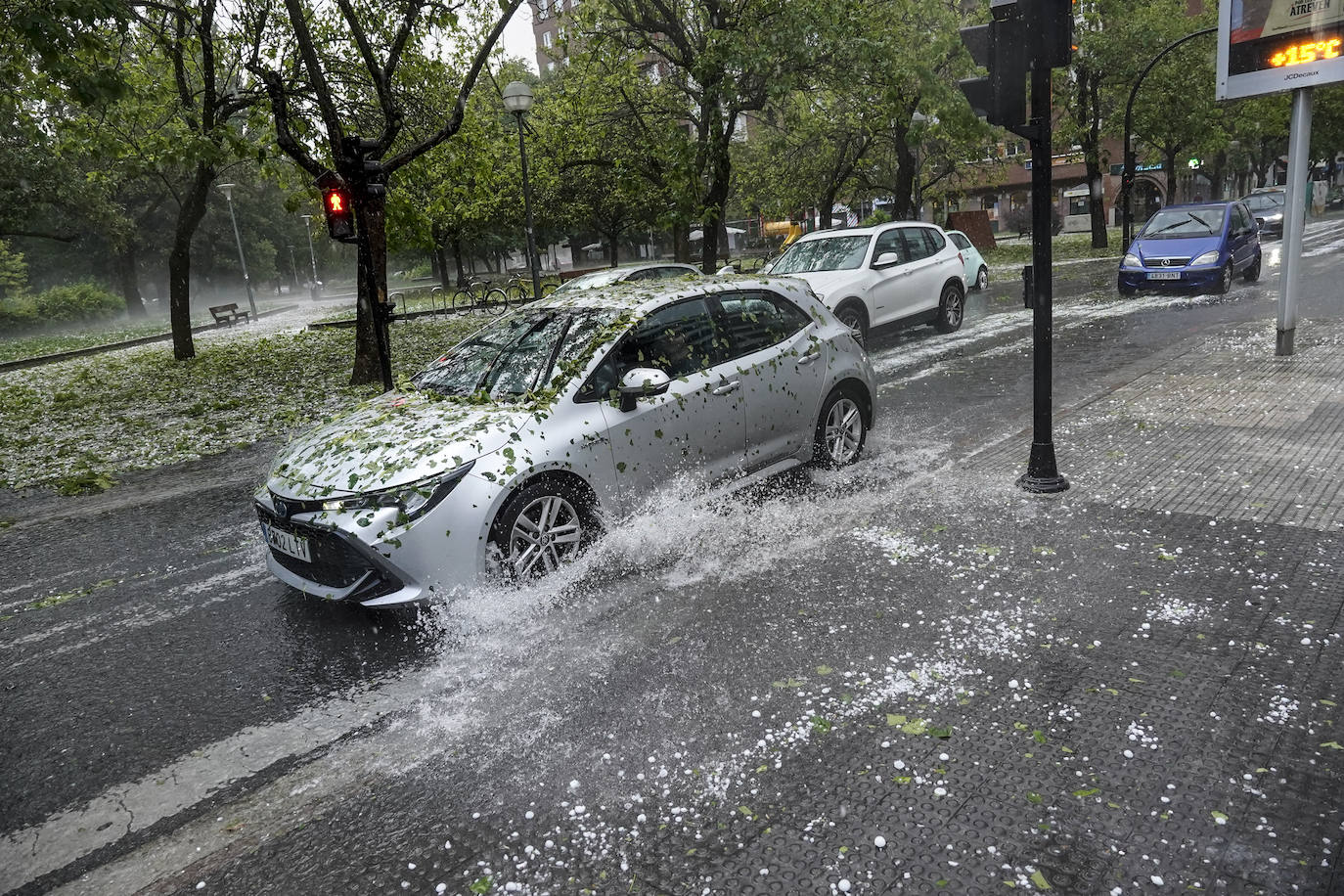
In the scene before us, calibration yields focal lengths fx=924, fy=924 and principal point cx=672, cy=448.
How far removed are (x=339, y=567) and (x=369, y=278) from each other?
8139 mm

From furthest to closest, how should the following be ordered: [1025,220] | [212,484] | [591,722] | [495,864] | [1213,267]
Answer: [1025,220] < [1213,267] < [212,484] < [591,722] < [495,864]

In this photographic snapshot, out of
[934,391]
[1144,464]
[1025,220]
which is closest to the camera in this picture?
[1144,464]

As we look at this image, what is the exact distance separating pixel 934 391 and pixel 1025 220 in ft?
160

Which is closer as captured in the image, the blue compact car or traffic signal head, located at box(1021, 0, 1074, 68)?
traffic signal head, located at box(1021, 0, 1074, 68)

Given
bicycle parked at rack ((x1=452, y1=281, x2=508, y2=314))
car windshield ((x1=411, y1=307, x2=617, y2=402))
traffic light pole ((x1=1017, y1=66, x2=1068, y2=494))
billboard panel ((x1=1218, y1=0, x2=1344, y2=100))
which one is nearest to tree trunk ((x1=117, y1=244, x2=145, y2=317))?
bicycle parked at rack ((x1=452, y1=281, x2=508, y2=314))

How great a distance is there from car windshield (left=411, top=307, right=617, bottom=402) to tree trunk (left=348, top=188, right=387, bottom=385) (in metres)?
4.84

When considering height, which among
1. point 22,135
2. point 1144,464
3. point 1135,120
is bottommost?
point 1144,464

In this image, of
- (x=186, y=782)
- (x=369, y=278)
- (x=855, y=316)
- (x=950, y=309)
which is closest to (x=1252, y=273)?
(x=950, y=309)

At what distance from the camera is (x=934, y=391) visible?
409 inches

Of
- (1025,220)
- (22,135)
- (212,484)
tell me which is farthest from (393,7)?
(1025,220)

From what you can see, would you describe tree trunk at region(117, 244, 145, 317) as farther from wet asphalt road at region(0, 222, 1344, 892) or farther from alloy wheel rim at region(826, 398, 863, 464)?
alloy wheel rim at region(826, 398, 863, 464)

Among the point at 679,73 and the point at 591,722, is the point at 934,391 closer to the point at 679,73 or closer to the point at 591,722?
the point at 591,722

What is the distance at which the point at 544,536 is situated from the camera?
494 centimetres

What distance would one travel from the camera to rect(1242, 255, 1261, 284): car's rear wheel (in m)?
18.5
